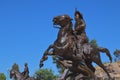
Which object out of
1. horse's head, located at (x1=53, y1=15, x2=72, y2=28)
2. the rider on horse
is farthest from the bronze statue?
horse's head, located at (x1=53, y1=15, x2=72, y2=28)

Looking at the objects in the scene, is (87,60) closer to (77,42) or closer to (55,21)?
(77,42)

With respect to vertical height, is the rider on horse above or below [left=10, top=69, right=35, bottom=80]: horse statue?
below

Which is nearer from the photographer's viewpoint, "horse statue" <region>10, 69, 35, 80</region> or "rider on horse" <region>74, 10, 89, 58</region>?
"rider on horse" <region>74, 10, 89, 58</region>

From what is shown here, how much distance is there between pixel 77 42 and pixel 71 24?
71cm

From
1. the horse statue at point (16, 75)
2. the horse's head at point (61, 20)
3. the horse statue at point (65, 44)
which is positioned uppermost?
the horse statue at point (16, 75)

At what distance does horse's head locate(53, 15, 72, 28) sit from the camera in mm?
14562

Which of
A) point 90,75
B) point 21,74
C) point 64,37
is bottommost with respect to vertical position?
Result: point 90,75

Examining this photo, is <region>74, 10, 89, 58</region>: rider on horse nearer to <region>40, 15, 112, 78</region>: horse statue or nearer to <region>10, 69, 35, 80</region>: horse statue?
<region>40, 15, 112, 78</region>: horse statue

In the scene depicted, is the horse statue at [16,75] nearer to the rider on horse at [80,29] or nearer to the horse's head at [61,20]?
the rider on horse at [80,29]

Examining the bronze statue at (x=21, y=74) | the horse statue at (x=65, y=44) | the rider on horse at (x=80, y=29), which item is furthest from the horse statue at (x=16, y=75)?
the horse statue at (x=65, y=44)

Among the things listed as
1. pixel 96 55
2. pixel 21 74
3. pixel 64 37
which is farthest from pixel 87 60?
pixel 21 74

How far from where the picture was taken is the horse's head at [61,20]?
14.6m

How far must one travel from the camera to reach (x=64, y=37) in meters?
14.5

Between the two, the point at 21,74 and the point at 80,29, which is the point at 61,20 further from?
the point at 21,74
